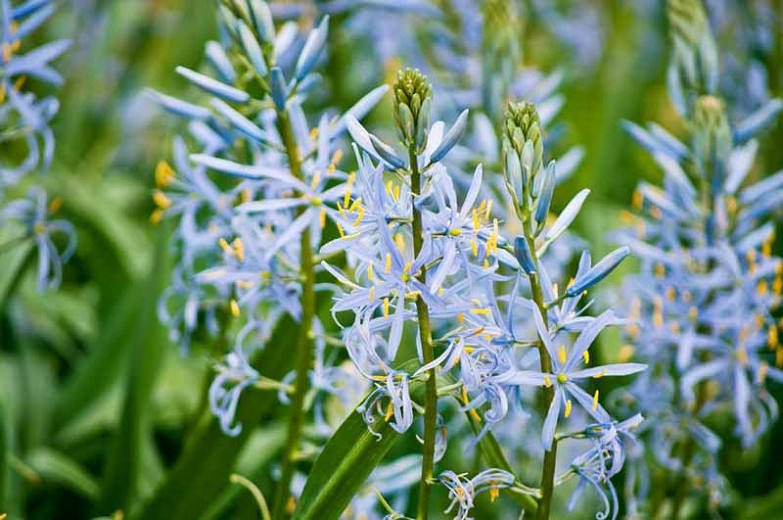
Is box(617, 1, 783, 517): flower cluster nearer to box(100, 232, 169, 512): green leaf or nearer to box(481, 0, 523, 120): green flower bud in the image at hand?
box(481, 0, 523, 120): green flower bud

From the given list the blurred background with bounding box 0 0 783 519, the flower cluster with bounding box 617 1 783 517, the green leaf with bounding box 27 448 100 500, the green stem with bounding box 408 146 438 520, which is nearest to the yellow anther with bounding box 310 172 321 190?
the green stem with bounding box 408 146 438 520

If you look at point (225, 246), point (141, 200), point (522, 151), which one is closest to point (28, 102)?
point (225, 246)

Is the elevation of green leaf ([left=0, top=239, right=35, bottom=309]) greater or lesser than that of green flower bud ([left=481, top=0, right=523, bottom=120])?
lesser

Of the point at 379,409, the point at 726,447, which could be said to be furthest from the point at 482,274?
the point at 726,447

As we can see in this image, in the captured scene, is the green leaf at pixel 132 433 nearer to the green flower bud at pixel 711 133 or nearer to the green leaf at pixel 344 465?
the green leaf at pixel 344 465

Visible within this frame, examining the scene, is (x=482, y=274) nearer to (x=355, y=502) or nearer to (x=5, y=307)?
(x=355, y=502)

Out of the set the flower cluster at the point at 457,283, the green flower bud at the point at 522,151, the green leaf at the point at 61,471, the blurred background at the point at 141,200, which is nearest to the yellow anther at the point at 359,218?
the flower cluster at the point at 457,283
